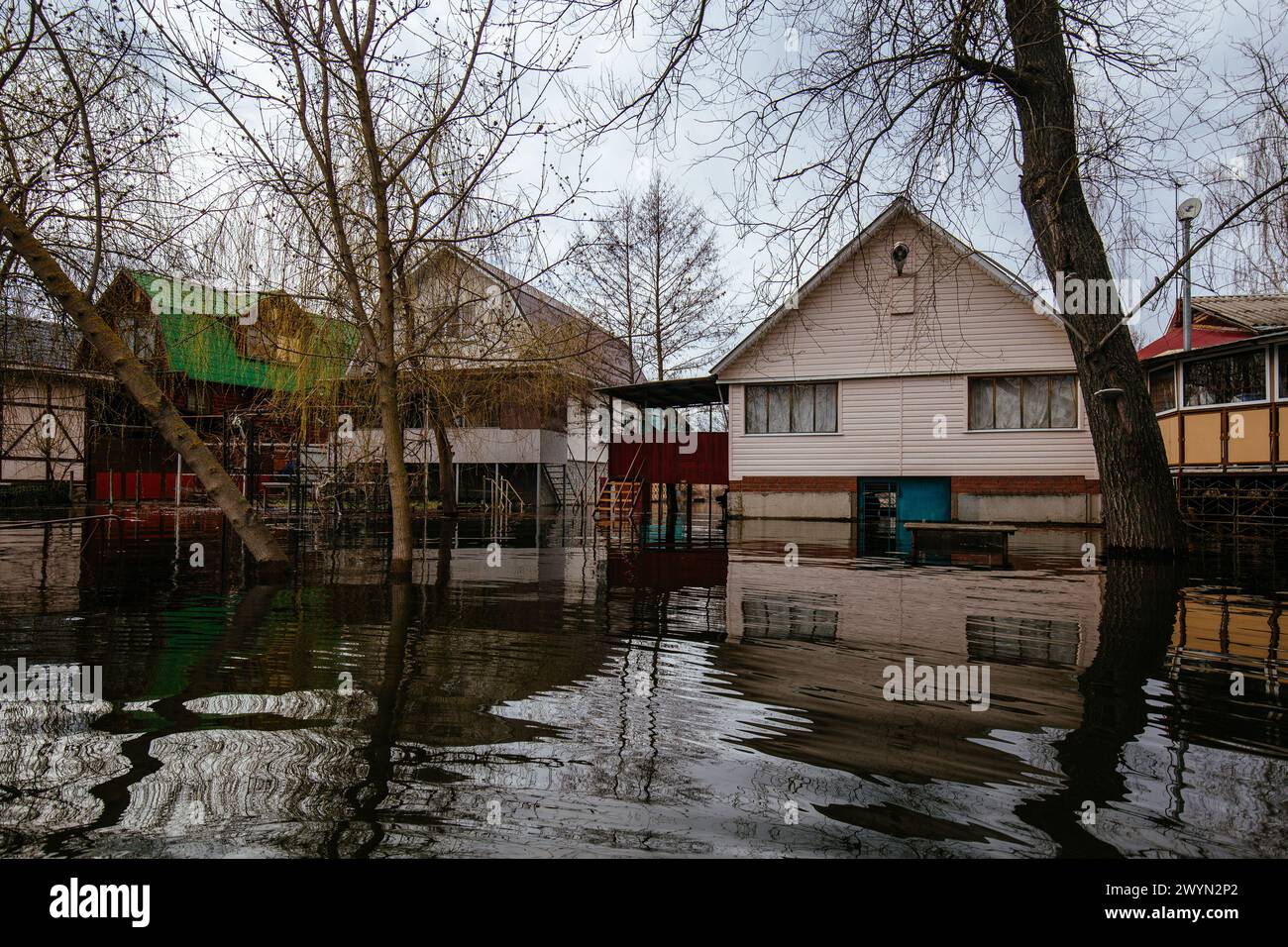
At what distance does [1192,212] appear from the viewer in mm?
10117

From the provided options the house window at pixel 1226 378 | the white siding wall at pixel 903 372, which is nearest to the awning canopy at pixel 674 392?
the white siding wall at pixel 903 372

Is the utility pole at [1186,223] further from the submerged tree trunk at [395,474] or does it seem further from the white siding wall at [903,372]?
the white siding wall at [903,372]

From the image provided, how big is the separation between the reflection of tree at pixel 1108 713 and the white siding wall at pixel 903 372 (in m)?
14.1

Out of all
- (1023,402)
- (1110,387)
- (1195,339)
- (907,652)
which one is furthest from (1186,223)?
(1195,339)

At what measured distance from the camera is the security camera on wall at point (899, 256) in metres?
20.9

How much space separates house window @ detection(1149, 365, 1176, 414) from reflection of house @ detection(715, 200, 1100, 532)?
2.00 meters

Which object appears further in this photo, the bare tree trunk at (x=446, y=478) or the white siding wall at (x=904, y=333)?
the bare tree trunk at (x=446, y=478)

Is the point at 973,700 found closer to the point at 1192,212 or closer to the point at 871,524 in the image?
the point at 1192,212

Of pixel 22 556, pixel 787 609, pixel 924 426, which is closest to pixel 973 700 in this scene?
pixel 787 609

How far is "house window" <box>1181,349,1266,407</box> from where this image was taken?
17.3 metres

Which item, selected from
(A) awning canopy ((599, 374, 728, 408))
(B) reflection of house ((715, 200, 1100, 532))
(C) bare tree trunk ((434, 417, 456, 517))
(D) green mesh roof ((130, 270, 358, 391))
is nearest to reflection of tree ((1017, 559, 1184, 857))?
(D) green mesh roof ((130, 270, 358, 391))

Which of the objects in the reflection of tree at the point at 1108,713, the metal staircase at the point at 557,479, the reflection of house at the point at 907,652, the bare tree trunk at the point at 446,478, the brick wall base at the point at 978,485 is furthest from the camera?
the metal staircase at the point at 557,479
